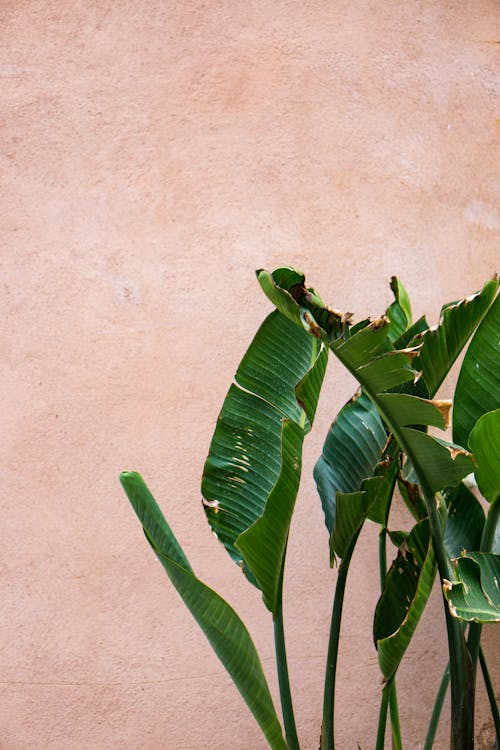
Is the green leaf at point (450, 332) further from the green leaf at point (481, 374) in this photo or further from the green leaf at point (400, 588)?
the green leaf at point (400, 588)

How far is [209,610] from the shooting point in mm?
996

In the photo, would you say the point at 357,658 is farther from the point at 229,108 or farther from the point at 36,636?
the point at 229,108

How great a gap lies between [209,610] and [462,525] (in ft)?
1.44

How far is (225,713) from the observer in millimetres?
1709

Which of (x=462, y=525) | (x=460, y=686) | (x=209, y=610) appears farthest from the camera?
(x=462, y=525)

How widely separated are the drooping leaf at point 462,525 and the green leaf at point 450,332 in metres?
0.29

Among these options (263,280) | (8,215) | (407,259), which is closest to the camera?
(263,280)

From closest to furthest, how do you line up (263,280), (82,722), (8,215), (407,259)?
(263,280) → (82,722) → (8,215) → (407,259)

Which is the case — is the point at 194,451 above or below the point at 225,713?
above

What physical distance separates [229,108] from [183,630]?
1191 mm

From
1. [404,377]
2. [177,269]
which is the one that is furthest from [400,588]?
[177,269]

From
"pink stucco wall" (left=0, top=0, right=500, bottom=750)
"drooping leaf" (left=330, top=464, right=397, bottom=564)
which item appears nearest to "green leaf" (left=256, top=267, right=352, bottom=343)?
"drooping leaf" (left=330, top=464, right=397, bottom=564)

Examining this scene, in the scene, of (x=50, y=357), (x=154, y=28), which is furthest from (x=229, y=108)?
(x=50, y=357)

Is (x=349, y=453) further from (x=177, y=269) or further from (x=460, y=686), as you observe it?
(x=177, y=269)
